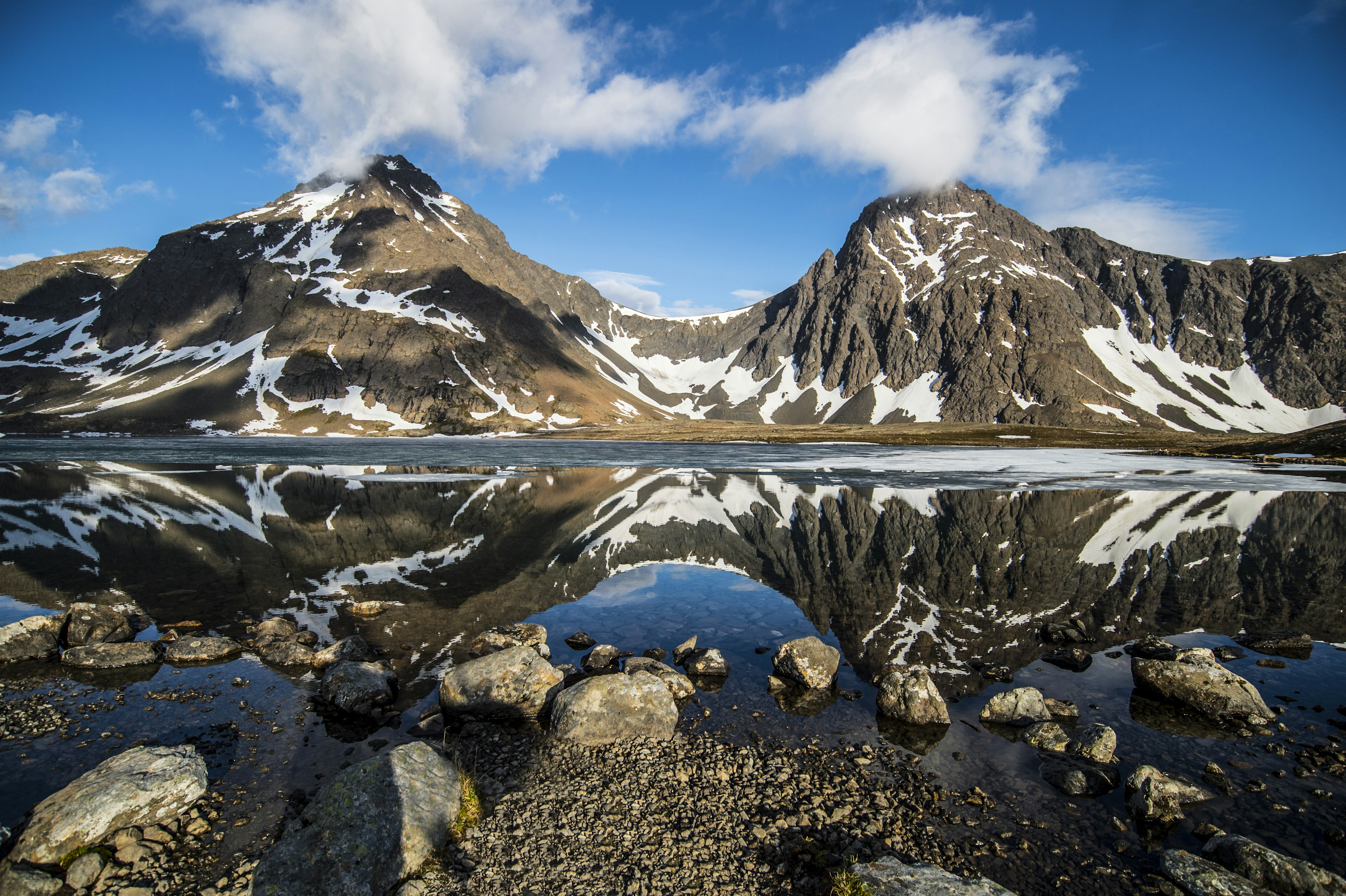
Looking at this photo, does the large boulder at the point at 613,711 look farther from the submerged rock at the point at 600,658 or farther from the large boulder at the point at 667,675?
the submerged rock at the point at 600,658

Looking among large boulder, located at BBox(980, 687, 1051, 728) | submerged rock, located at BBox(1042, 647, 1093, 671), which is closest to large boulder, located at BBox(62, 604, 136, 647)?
large boulder, located at BBox(980, 687, 1051, 728)

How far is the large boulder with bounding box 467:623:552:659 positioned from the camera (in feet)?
56.9

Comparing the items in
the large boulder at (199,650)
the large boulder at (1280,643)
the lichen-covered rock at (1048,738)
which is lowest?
the large boulder at (199,650)

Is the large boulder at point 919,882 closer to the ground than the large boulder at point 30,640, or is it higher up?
higher up

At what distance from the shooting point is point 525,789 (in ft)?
35.5

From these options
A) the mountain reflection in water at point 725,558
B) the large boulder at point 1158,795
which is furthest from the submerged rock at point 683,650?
the large boulder at point 1158,795

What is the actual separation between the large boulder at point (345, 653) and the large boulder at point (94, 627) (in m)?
5.89

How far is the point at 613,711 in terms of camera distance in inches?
504

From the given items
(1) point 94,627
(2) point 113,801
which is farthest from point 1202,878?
(1) point 94,627

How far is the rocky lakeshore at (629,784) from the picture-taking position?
27.5 ft

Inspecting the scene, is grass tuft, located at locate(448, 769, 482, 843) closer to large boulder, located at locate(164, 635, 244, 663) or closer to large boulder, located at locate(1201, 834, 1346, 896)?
large boulder, located at locate(164, 635, 244, 663)

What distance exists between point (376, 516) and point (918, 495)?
4353cm

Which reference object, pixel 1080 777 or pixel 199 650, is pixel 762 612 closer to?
pixel 1080 777

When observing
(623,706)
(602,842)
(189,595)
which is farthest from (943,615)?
(189,595)
